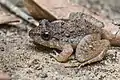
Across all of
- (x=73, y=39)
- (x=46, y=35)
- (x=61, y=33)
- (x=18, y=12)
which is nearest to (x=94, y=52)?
(x=73, y=39)

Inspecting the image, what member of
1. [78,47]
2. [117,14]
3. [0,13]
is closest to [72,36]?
[78,47]

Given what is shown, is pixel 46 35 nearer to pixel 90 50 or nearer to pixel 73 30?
pixel 73 30

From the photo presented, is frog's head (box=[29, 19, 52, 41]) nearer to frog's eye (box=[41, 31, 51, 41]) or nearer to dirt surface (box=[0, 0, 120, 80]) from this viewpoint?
frog's eye (box=[41, 31, 51, 41])

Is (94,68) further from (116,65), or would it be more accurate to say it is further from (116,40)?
(116,40)

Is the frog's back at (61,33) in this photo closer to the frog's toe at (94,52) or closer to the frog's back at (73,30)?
the frog's back at (73,30)

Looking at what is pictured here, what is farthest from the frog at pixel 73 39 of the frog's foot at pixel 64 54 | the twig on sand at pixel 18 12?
the twig on sand at pixel 18 12

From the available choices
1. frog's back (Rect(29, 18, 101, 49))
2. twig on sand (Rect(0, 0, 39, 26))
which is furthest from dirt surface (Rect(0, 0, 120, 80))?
twig on sand (Rect(0, 0, 39, 26))

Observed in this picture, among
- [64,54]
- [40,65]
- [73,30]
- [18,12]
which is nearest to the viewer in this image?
[40,65]

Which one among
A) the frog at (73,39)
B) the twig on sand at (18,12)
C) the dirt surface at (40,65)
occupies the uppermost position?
the twig on sand at (18,12)
